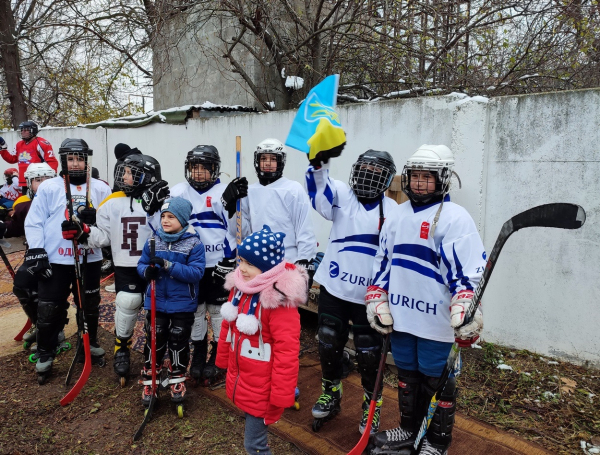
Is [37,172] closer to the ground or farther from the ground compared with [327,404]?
farther from the ground

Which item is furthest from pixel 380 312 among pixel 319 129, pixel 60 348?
pixel 60 348

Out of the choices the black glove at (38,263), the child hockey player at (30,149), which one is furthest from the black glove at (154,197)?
the child hockey player at (30,149)

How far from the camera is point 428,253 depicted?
106 inches

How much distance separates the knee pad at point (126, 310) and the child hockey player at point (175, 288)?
0.74 ft

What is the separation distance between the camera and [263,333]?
2.53 meters

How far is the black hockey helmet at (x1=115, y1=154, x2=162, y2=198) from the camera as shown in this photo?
3840 mm

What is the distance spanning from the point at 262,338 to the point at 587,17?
7157 millimetres

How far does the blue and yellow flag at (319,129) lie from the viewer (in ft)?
9.73

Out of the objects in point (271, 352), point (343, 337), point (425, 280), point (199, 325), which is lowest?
point (199, 325)

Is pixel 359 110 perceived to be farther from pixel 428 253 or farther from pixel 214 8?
pixel 214 8

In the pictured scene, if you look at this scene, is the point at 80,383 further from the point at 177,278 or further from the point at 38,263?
the point at 177,278

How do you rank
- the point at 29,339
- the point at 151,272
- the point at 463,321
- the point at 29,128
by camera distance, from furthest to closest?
the point at 29,128
the point at 29,339
the point at 151,272
the point at 463,321

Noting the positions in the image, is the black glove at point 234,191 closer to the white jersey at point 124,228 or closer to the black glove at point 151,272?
the white jersey at point 124,228

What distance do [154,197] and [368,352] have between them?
6.69ft
